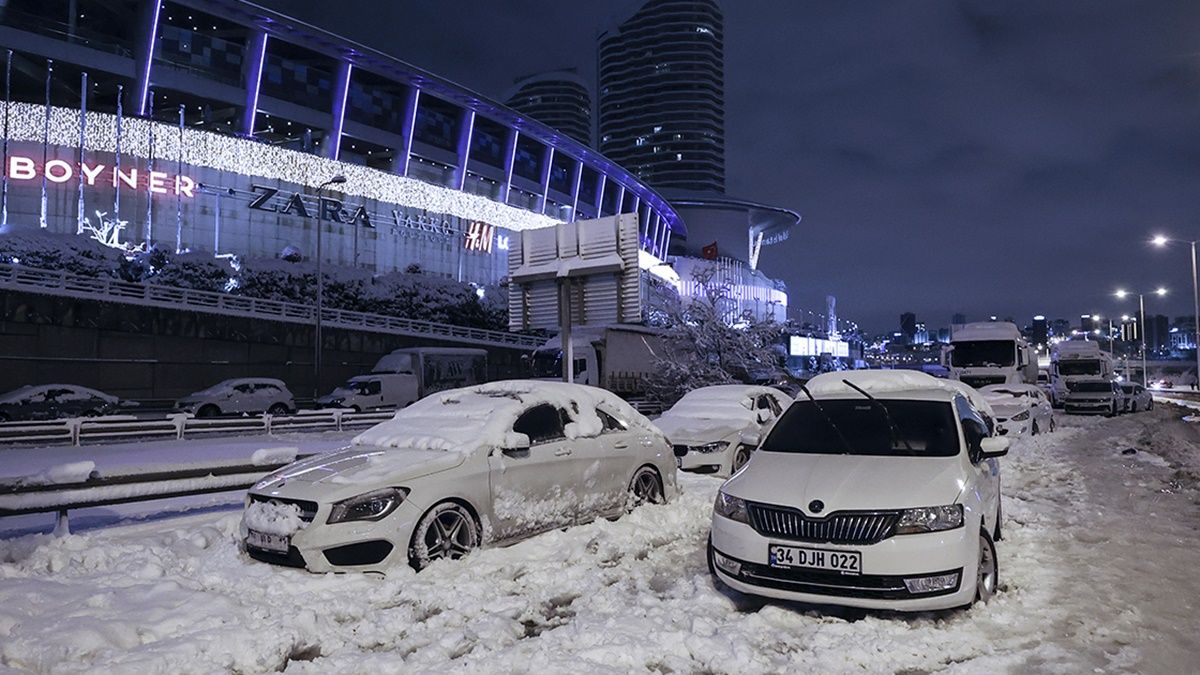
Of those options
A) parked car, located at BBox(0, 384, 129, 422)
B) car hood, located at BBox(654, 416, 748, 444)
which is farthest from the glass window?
parked car, located at BBox(0, 384, 129, 422)

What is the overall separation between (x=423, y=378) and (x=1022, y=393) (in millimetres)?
22857

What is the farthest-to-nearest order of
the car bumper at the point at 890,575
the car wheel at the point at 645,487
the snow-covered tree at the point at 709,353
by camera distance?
the snow-covered tree at the point at 709,353, the car wheel at the point at 645,487, the car bumper at the point at 890,575

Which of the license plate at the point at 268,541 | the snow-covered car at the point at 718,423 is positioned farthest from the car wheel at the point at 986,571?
the license plate at the point at 268,541

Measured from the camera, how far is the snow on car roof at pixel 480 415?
703cm

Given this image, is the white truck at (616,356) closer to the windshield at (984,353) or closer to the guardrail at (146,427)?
the guardrail at (146,427)

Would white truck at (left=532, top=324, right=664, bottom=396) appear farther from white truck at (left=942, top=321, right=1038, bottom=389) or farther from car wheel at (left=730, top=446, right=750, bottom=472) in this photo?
car wheel at (left=730, top=446, right=750, bottom=472)

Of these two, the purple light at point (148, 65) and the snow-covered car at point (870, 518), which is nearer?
the snow-covered car at point (870, 518)

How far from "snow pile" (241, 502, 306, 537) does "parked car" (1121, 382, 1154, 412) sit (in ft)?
112

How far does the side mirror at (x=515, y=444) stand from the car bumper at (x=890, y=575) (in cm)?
265

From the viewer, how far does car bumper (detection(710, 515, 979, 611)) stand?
484 cm

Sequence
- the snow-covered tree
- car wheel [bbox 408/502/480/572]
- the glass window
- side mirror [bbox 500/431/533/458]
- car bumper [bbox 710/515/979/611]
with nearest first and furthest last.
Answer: car bumper [bbox 710/515/979/611]
car wheel [bbox 408/502/480/572]
side mirror [bbox 500/431/533/458]
the glass window
the snow-covered tree

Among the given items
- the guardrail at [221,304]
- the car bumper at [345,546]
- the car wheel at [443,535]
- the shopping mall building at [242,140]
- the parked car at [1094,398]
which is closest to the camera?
the car bumper at [345,546]

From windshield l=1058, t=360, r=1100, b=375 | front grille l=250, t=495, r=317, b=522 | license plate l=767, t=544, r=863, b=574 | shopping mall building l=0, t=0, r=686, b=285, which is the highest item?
shopping mall building l=0, t=0, r=686, b=285

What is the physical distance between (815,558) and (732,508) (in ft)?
2.47
